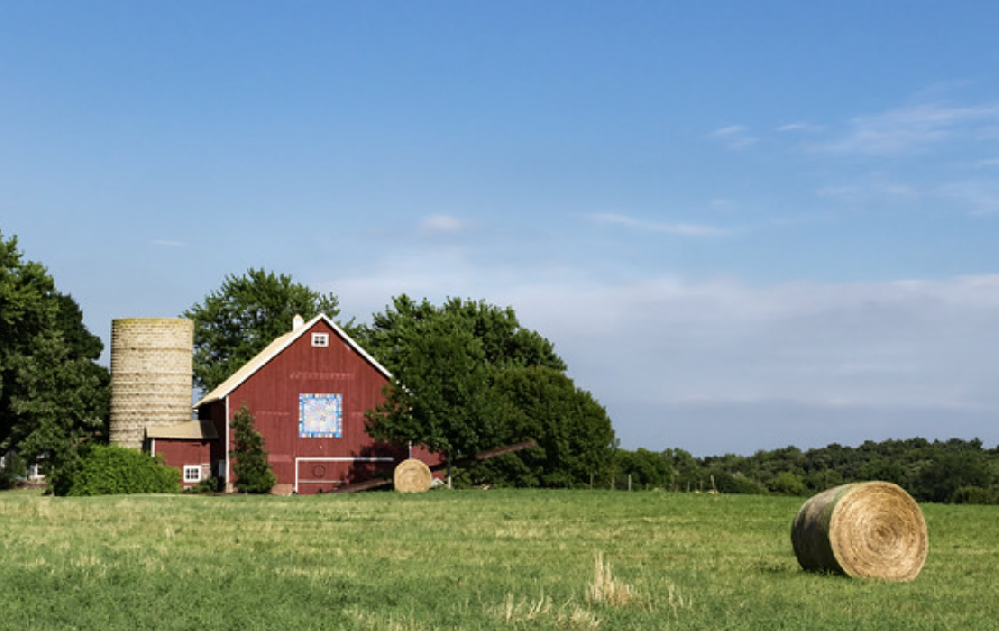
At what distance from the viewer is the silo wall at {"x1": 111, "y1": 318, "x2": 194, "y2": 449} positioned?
6694cm

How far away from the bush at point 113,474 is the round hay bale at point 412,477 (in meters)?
10.3

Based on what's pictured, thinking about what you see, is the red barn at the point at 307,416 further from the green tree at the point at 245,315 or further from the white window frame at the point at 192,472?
the green tree at the point at 245,315

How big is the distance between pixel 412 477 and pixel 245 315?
39303mm

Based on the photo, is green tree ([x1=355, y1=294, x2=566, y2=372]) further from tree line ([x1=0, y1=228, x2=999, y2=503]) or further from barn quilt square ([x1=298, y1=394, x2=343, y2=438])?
barn quilt square ([x1=298, y1=394, x2=343, y2=438])

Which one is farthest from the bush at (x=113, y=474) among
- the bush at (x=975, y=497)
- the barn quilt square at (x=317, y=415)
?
the bush at (x=975, y=497)

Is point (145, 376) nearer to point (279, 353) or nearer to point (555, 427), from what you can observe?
point (279, 353)

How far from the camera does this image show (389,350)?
8781 centimetres

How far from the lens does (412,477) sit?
55.0 meters

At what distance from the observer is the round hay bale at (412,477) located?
5466 centimetres

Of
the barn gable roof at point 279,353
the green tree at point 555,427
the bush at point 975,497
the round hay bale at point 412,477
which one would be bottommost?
the bush at point 975,497

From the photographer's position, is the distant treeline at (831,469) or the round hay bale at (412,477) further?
the distant treeline at (831,469)

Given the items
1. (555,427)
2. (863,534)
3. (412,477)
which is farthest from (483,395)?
(863,534)

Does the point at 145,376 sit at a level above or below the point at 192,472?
above

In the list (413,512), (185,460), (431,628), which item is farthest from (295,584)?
(185,460)
